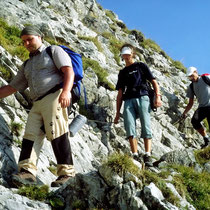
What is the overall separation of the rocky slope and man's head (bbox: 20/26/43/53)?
5.43 ft

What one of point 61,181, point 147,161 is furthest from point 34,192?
point 147,161

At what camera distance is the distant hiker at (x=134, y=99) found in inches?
279

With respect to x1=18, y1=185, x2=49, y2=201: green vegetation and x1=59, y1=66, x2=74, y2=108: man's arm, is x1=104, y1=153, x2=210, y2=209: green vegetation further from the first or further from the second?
x1=59, y1=66, x2=74, y2=108: man's arm

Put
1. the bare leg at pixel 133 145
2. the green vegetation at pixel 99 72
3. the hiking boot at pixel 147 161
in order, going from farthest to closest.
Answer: the green vegetation at pixel 99 72, the bare leg at pixel 133 145, the hiking boot at pixel 147 161

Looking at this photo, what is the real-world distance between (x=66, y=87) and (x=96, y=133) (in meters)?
4.40

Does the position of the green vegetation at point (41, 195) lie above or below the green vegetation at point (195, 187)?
below

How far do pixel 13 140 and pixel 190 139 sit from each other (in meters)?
8.11

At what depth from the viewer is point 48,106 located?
16.4 feet

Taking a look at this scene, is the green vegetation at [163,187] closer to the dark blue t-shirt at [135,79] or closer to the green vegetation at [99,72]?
the dark blue t-shirt at [135,79]

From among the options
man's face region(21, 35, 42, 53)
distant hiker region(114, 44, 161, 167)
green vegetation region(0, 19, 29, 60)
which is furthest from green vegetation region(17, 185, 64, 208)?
green vegetation region(0, 19, 29, 60)

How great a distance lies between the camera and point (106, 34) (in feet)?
65.9

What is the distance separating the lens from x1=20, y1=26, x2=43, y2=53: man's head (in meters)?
5.22

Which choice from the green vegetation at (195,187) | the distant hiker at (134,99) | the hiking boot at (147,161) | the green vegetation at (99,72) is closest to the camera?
the green vegetation at (195,187)

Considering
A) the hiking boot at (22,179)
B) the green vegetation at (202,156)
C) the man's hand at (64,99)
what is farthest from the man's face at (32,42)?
Answer: the green vegetation at (202,156)
